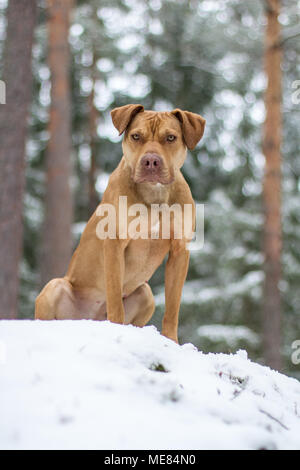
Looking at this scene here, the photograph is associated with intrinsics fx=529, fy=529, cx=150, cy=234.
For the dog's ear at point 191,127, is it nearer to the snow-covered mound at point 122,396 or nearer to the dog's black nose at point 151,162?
the dog's black nose at point 151,162

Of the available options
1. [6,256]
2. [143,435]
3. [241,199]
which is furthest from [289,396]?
[241,199]

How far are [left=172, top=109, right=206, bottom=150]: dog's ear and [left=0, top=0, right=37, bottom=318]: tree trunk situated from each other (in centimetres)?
286

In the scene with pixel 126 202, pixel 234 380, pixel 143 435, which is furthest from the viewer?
pixel 126 202

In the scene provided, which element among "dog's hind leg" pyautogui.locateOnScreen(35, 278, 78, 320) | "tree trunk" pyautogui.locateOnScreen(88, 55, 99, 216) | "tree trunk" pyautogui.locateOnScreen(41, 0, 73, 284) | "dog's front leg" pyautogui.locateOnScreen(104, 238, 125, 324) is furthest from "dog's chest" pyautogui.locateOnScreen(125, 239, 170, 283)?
"tree trunk" pyautogui.locateOnScreen(88, 55, 99, 216)

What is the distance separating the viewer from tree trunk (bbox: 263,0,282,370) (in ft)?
31.4

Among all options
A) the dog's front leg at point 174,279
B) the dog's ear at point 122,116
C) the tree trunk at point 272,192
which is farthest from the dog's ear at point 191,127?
the tree trunk at point 272,192

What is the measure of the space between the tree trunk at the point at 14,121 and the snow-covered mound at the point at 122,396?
11.1 feet

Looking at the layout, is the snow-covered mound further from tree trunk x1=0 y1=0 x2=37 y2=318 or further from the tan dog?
tree trunk x1=0 y1=0 x2=37 y2=318

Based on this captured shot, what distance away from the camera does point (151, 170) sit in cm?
340

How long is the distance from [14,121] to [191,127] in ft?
9.79

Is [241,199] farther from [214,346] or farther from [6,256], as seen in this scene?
[6,256]

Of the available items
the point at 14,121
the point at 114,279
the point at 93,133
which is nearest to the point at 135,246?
the point at 114,279

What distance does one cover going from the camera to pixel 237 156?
14.6m

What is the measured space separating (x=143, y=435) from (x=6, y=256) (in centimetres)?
447
